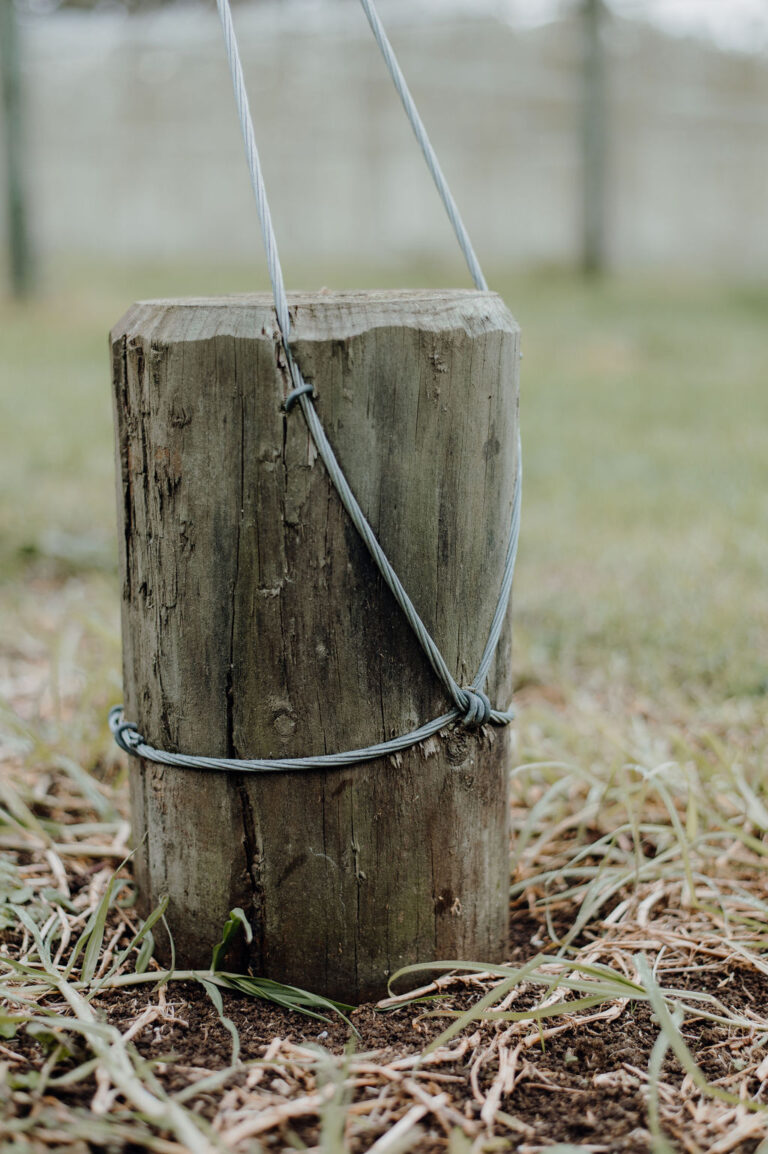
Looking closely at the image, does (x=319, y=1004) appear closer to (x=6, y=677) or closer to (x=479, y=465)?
(x=479, y=465)

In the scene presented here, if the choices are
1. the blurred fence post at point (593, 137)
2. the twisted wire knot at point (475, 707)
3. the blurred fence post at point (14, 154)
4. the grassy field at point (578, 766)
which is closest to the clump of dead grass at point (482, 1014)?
the grassy field at point (578, 766)

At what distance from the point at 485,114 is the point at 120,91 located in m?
5.82

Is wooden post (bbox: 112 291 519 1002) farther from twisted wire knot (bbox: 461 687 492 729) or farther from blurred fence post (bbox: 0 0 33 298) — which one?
blurred fence post (bbox: 0 0 33 298)

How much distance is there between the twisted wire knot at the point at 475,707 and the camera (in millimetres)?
1677

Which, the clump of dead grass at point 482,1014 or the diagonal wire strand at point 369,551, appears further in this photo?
the diagonal wire strand at point 369,551

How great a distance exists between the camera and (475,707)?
5.50 feet

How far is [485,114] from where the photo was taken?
16547 mm

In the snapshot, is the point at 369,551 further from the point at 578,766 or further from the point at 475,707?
the point at 578,766

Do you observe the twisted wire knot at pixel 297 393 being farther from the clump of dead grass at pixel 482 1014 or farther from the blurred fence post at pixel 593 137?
the blurred fence post at pixel 593 137

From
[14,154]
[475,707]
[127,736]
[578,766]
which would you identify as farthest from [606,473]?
[14,154]

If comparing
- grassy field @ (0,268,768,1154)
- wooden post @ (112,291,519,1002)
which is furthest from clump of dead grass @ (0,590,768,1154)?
wooden post @ (112,291,519,1002)

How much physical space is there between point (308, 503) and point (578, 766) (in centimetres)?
122

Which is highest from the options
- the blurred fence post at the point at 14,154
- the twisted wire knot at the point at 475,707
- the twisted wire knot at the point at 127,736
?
the blurred fence post at the point at 14,154

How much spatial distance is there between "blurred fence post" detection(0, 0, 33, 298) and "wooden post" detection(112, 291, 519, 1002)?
9291 millimetres
